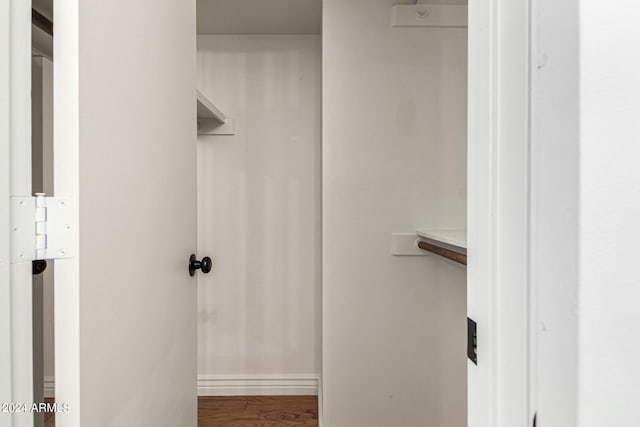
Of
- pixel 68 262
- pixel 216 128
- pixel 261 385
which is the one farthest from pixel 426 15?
pixel 261 385

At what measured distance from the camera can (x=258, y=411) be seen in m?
2.06

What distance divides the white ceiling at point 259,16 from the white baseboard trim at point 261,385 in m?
2.00

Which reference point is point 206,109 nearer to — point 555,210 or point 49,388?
point 49,388

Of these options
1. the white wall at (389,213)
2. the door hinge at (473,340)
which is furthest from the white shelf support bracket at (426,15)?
the door hinge at (473,340)

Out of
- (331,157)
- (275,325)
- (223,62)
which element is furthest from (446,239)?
(223,62)

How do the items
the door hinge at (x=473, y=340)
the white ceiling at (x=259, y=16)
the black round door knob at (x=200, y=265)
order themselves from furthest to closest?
the white ceiling at (x=259, y=16) < the black round door knob at (x=200, y=265) < the door hinge at (x=473, y=340)

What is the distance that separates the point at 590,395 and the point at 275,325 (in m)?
2.03

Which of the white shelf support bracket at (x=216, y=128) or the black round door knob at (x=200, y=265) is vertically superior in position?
the white shelf support bracket at (x=216, y=128)

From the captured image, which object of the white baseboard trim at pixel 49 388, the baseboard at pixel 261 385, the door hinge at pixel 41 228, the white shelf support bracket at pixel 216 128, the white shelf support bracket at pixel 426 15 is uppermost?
the white shelf support bracket at pixel 426 15

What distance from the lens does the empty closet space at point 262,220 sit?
7.30 ft

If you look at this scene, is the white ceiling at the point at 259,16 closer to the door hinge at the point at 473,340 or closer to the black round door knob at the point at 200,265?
the black round door knob at the point at 200,265

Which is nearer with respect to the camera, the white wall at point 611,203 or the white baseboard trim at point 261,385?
the white wall at point 611,203

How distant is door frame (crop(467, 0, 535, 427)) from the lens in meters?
0.40
